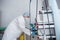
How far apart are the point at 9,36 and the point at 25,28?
10.6 inches

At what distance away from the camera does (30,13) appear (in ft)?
7.47

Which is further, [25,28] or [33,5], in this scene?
[33,5]

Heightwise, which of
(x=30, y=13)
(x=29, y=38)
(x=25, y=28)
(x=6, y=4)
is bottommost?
(x=29, y=38)

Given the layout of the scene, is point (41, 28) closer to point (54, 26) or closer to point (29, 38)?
point (54, 26)

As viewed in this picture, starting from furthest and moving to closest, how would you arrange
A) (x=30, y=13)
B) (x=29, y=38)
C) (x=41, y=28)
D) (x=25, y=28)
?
1. (x=30, y=13)
2. (x=29, y=38)
3. (x=25, y=28)
4. (x=41, y=28)

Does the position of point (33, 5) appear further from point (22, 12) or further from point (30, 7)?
point (22, 12)

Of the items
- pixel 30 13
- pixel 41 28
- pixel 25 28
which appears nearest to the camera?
pixel 41 28

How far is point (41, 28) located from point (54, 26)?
0.17 meters

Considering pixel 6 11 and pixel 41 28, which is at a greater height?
pixel 6 11

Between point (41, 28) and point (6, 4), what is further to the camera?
point (6, 4)

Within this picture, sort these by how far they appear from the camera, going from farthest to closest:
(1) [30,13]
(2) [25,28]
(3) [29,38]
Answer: (1) [30,13] → (3) [29,38] → (2) [25,28]

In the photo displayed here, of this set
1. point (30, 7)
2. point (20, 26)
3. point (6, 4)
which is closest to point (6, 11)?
point (6, 4)

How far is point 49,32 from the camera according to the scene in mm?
1772

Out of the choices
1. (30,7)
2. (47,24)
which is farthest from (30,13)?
(47,24)
